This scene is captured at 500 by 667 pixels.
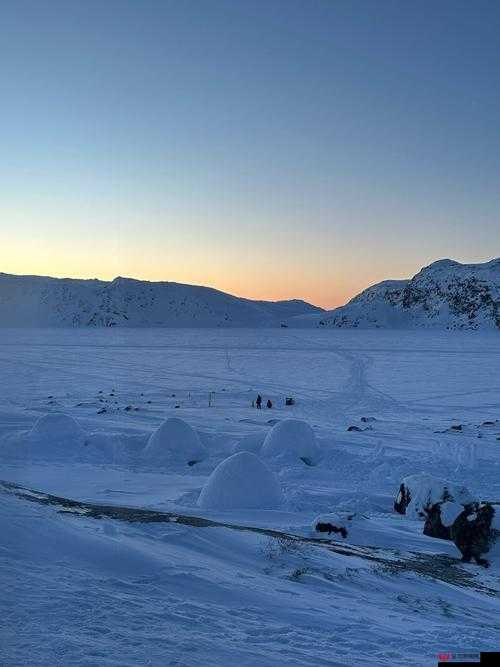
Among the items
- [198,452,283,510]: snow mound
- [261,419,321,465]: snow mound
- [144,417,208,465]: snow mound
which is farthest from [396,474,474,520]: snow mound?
[144,417,208,465]: snow mound

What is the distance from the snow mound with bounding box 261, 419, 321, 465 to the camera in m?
16.9

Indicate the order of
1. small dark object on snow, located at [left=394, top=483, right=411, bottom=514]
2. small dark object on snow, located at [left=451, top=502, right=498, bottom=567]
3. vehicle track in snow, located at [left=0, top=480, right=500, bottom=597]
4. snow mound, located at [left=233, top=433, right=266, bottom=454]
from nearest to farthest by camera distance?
vehicle track in snow, located at [left=0, top=480, right=500, bottom=597] → small dark object on snow, located at [left=451, top=502, right=498, bottom=567] → small dark object on snow, located at [left=394, top=483, right=411, bottom=514] → snow mound, located at [left=233, top=433, right=266, bottom=454]

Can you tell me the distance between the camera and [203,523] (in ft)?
26.0

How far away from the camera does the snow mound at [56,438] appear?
17.4m

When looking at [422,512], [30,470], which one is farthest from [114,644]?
[30,470]

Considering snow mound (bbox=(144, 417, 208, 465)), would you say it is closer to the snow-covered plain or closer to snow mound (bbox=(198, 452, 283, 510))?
the snow-covered plain

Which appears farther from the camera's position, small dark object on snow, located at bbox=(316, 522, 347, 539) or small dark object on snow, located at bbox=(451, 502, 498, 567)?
small dark object on snow, located at bbox=(316, 522, 347, 539)

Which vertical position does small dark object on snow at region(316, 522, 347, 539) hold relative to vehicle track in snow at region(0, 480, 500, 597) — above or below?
below

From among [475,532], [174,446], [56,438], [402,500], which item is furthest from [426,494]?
[56,438]

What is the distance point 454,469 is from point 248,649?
1340 centimetres

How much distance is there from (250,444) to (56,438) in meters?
6.26

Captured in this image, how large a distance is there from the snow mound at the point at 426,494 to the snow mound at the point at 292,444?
15.1ft

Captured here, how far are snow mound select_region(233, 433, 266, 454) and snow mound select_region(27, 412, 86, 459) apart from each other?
4969 mm

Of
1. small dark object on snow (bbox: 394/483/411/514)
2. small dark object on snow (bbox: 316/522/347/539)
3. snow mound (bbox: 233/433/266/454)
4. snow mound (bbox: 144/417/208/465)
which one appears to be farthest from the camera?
snow mound (bbox: 233/433/266/454)
